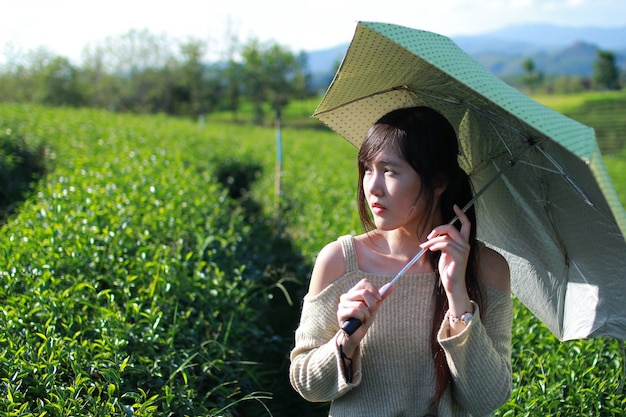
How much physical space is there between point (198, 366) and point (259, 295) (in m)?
1.44

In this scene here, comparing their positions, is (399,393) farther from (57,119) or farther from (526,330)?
(57,119)

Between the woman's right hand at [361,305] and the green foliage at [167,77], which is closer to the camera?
the woman's right hand at [361,305]

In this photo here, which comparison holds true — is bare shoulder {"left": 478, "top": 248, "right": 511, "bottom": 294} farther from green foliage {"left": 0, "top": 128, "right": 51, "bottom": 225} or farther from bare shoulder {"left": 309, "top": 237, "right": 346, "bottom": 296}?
green foliage {"left": 0, "top": 128, "right": 51, "bottom": 225}

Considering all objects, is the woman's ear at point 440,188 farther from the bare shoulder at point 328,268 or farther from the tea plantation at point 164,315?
the tea plantation at point 164,315

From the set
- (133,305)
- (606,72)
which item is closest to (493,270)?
(133,305)

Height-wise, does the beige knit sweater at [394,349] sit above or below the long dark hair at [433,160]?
below

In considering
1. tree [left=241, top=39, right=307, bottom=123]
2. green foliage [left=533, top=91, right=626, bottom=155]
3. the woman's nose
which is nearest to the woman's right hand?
the woman's nose

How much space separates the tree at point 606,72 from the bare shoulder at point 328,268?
67034 millimetres

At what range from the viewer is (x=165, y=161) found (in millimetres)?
7188

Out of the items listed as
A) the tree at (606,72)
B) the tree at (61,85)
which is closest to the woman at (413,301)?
the tree at (61,85)

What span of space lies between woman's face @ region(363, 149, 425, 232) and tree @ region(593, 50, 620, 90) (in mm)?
66993

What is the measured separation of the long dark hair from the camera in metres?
1.93

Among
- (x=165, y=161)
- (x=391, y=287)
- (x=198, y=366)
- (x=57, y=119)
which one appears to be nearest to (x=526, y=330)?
(x=198, y=366)

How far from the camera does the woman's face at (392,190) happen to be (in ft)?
6.32
